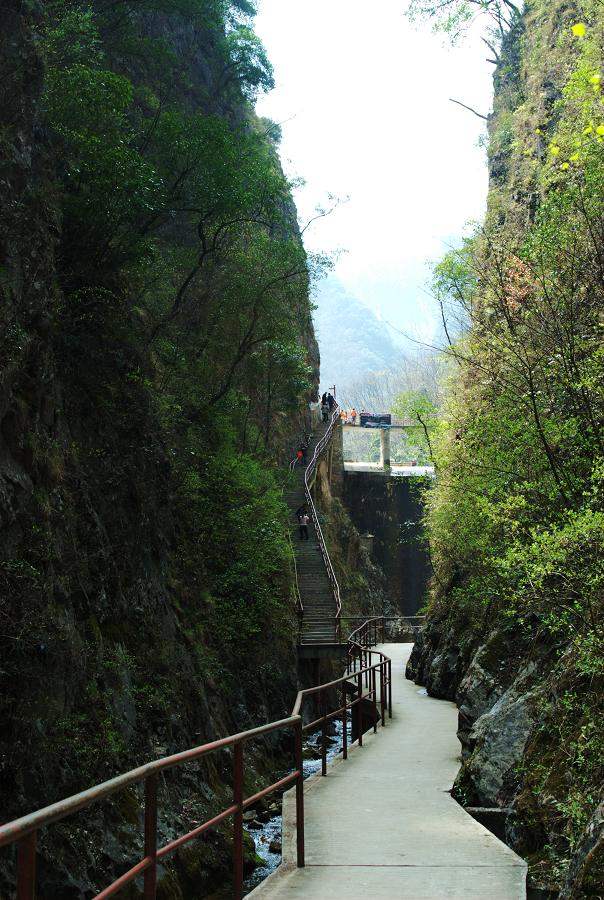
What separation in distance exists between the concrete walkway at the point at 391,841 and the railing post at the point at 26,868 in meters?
2.98

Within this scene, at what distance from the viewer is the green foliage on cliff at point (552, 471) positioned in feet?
21.0

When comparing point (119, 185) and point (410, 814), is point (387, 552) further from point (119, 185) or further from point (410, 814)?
point (410, 814)

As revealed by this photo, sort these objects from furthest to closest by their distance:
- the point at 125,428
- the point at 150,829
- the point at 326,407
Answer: the point at 326,407, the point at 125,428, the point at 150,829

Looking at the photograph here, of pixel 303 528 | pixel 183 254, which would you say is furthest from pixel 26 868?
pixel 303 528

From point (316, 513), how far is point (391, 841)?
27.1 metres

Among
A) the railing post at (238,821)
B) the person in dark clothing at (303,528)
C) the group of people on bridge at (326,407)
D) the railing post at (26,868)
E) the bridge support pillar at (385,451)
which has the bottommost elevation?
the railing post at (238,821)

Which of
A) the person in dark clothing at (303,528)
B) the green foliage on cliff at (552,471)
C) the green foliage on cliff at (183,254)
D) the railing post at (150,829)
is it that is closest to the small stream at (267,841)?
the green foliage on cliff at (552,471)

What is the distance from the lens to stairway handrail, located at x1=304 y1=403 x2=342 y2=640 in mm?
25000

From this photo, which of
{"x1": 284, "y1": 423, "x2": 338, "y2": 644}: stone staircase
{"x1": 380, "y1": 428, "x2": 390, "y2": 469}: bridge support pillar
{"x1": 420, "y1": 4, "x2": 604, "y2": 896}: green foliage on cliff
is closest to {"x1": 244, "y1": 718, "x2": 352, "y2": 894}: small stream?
{"x1": 420, "y1": 4, "x2": 604, "y2": 896}: green foliage on cliff

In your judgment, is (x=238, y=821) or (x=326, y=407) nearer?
(x=238, y=821)

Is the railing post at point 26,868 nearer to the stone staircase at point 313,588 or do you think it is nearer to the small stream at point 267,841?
the small stream at point 267,841

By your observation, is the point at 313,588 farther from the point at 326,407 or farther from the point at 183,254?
the point at 326,407

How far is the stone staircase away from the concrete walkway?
13.5 meters

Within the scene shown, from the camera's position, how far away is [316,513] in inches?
1307
